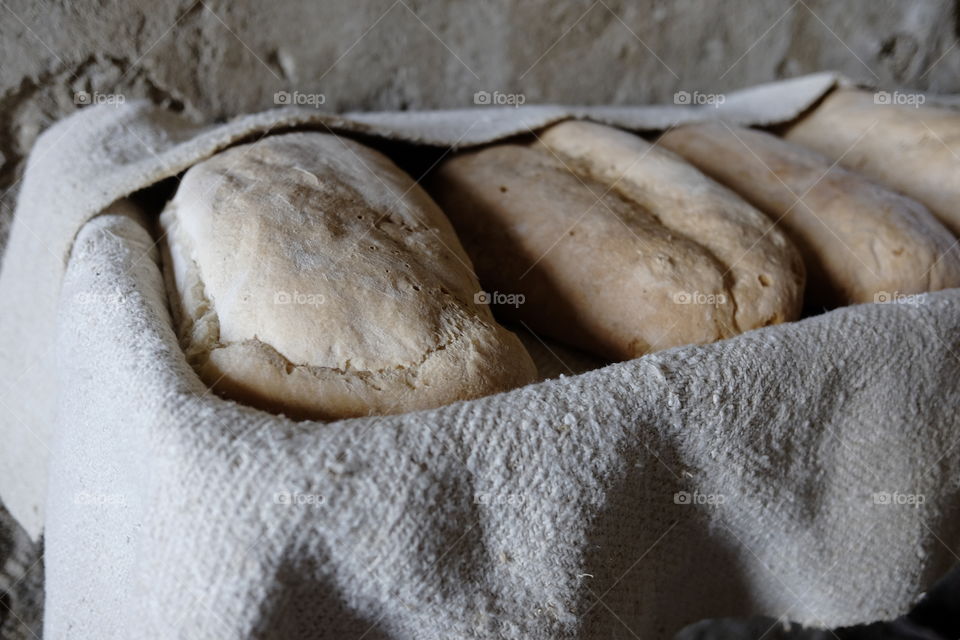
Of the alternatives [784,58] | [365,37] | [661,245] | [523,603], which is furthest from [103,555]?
[784,58]

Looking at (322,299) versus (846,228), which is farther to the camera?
(846,228)

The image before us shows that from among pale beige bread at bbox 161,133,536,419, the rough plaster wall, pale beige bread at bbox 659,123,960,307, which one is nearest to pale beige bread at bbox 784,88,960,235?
pale beige bread at bbox 659,123,960,307

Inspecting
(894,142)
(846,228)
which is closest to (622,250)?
(846,228)

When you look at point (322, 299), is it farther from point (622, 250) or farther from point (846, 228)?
point (846, 228)

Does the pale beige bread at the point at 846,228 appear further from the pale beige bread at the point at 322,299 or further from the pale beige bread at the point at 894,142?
the pale beige bread at the point at 322,299

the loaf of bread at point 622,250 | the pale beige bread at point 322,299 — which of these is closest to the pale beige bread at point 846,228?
the loaf of bread at point 622,250

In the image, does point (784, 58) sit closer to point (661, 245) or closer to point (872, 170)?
point (872, 170)
